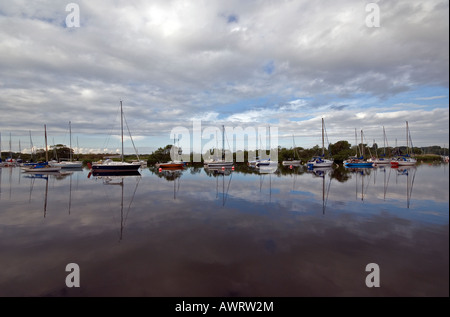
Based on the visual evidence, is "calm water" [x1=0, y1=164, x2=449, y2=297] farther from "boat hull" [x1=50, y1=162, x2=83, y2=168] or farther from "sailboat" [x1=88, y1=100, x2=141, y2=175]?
"boat hull" [x1=50, y1=162, x2=83, y2=168]

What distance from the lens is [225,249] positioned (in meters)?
8.34

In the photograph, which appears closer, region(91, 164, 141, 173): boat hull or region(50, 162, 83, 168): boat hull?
region(91, 164, 141, 173): boat hull

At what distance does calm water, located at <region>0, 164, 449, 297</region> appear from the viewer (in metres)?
6.04

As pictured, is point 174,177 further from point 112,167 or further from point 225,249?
point 225,249

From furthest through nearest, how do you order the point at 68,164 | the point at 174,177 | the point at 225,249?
the point at 68,164, the point at 174,177, the point at 225,249

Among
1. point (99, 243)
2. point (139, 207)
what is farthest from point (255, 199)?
point (99, 243)

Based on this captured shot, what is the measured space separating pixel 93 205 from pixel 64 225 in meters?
4.63

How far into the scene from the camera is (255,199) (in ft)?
58.3

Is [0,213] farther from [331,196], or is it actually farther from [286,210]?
[331,196]

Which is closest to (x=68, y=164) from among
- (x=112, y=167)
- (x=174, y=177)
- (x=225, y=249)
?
(x=112, y=167)

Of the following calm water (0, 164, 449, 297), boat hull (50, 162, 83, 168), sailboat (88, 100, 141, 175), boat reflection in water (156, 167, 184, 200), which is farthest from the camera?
boat hull (50, 162, 83, 168)

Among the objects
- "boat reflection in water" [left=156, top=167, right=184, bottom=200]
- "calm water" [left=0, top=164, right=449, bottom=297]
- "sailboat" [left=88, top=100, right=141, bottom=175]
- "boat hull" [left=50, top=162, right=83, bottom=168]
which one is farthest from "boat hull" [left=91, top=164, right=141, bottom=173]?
"calm water" [left=0, top=164, right=449, bottom=297]

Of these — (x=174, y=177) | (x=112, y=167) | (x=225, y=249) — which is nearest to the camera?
(x=225, y=249)
